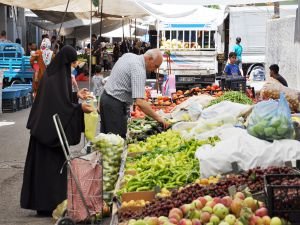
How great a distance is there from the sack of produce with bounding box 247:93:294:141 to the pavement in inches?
106

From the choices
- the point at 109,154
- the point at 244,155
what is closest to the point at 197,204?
the point at 244,155

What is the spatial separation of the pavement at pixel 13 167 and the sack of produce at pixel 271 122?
269 cm

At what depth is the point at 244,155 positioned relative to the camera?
21.8 ft

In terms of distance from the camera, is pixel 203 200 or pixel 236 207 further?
pixel 203 200

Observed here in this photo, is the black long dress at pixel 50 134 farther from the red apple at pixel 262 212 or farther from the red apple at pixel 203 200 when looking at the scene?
the red apple at pixel 262 212

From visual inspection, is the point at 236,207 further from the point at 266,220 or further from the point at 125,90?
the point at 125,90

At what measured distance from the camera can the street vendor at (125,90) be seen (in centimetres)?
906

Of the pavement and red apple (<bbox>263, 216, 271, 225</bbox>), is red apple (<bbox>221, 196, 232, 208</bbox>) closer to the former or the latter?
red apple (<bbox>263, 216, 271, 225</bbox>)

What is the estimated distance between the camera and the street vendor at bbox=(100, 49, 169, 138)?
906 cm

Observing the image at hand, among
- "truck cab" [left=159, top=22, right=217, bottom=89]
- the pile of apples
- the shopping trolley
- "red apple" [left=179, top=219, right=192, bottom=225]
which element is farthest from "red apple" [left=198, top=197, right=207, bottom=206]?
"truck cab" [left=159, top=22, right=217, bottom=89]

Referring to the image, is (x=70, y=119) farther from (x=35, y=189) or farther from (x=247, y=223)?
(x=247, y=223)

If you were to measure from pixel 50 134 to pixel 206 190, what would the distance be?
311 cm

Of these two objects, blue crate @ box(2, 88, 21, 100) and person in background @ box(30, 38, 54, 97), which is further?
person in background @ box(30, 38, 54, 97)

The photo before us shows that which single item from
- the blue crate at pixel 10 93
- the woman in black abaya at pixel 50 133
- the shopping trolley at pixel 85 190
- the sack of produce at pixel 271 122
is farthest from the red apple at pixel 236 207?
the blue crate at pixel 10 93
